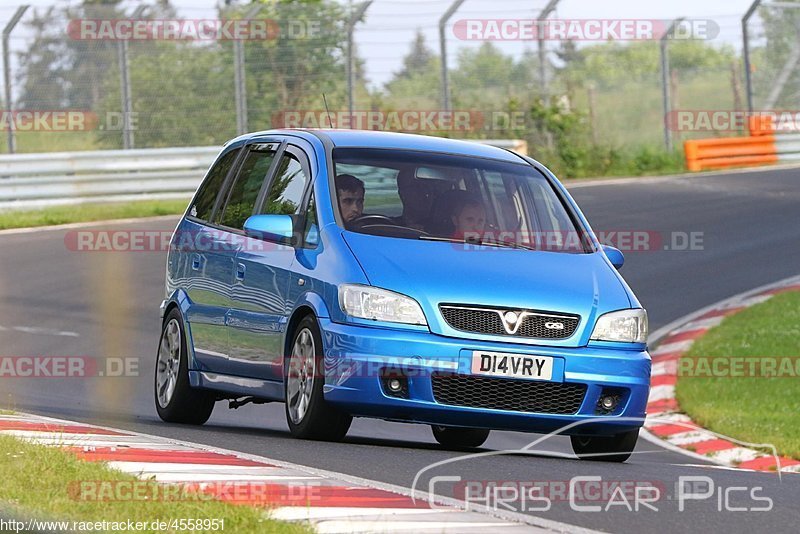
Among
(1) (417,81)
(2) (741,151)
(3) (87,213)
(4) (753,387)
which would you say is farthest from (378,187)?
(2) (741,151)

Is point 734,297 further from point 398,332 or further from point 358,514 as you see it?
point 358,514

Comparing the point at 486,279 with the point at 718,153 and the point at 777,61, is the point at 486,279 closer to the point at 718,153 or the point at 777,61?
the point at 718,153

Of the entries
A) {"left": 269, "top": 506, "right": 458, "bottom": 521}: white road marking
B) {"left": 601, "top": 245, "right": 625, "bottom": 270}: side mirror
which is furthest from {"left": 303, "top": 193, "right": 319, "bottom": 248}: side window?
{"left": 269, "top": 506, "right": 458, "bottom": 521}: white road marking

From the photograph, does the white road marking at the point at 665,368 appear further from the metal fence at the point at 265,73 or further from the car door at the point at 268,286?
the metal fence at the point at 265,73

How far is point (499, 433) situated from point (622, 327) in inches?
156

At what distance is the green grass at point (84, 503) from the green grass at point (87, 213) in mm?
15508

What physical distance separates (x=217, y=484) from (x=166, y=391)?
4284 millimetres

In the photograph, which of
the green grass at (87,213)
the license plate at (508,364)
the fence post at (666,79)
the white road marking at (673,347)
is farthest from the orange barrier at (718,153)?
the license plate at (508,364)

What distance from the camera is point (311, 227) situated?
891cm

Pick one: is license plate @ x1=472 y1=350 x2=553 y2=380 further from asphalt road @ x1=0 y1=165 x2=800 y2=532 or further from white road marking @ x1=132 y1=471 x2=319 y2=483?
white road marking @ x1=132 y1=471 x2=319 y2=483

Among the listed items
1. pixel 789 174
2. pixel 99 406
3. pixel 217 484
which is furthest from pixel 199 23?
pixel 217 484

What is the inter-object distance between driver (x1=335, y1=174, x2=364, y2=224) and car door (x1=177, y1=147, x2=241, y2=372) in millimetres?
931

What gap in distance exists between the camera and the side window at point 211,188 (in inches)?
412

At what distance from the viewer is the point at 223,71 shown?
26.7 meters
